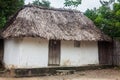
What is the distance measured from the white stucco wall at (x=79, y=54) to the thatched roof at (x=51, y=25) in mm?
898

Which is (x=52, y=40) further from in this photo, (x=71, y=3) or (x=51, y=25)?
(x=71, y=3)

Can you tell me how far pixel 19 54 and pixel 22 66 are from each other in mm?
775

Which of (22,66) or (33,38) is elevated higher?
(33,38)

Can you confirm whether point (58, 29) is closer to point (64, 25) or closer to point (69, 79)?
point (64, 25)

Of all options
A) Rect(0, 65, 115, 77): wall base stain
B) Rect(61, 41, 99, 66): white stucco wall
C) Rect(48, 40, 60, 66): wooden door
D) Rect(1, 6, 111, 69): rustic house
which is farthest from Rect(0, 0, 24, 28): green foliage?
Rect(0, 65, 115, 77): wall base stain

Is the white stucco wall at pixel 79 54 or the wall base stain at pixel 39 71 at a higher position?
the white stucco wall at pixel 79 54

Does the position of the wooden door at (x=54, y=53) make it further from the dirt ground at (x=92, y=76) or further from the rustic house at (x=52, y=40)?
the dirt ground at (x=92, y=76)

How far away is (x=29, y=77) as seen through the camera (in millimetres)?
17188

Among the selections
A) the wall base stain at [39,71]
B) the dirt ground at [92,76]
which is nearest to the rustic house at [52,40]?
the wall base stain at [39,71]

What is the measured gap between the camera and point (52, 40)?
1953cm

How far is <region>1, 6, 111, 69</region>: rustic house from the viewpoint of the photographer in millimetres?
18125

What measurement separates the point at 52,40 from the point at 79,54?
245 centimetres

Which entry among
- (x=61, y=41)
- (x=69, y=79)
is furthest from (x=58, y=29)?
(x=69, y=79)

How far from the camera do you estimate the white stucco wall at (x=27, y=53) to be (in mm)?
18031
